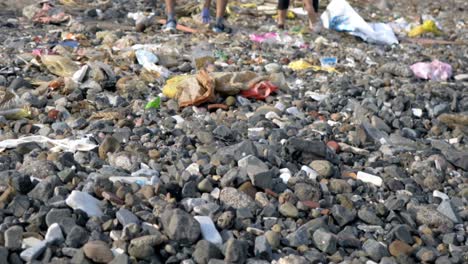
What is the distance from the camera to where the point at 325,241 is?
236 cm

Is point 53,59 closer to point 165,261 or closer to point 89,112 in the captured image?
point 89,112

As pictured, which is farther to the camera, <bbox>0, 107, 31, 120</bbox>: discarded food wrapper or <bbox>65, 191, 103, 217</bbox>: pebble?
<bbox>0, 107, 31, 120</bbox>: discarded food wrapper

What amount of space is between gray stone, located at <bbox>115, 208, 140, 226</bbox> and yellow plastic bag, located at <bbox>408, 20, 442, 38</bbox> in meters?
6.33

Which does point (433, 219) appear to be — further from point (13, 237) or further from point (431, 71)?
point (431, 71)

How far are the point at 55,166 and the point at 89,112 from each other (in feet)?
3.61

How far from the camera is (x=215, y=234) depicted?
230cm

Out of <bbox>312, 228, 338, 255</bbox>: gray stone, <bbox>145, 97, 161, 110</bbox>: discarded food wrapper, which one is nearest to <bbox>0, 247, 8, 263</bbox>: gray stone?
<bbox>312, 228, 338, 255</bbox>: gray stone

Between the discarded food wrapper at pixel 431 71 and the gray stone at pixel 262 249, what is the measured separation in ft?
11.6

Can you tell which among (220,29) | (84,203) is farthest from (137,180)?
(220,29)

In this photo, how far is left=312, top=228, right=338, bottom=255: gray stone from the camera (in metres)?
2.35

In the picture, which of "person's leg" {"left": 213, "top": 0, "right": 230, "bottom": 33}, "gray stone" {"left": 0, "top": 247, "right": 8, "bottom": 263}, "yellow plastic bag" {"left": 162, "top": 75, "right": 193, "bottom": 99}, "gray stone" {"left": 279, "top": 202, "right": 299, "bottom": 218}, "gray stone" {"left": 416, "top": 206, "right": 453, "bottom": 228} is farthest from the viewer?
"person's leg" {"left": 213, "top": 0, "right": 230, "bottom": 33}

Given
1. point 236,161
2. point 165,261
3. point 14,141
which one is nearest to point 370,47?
point 236,161

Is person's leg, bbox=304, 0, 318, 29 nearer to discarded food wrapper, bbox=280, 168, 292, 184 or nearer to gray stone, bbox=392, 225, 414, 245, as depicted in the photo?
discarded food wrapper, bbox=280, 168, 292, 184

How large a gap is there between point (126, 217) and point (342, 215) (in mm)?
915
